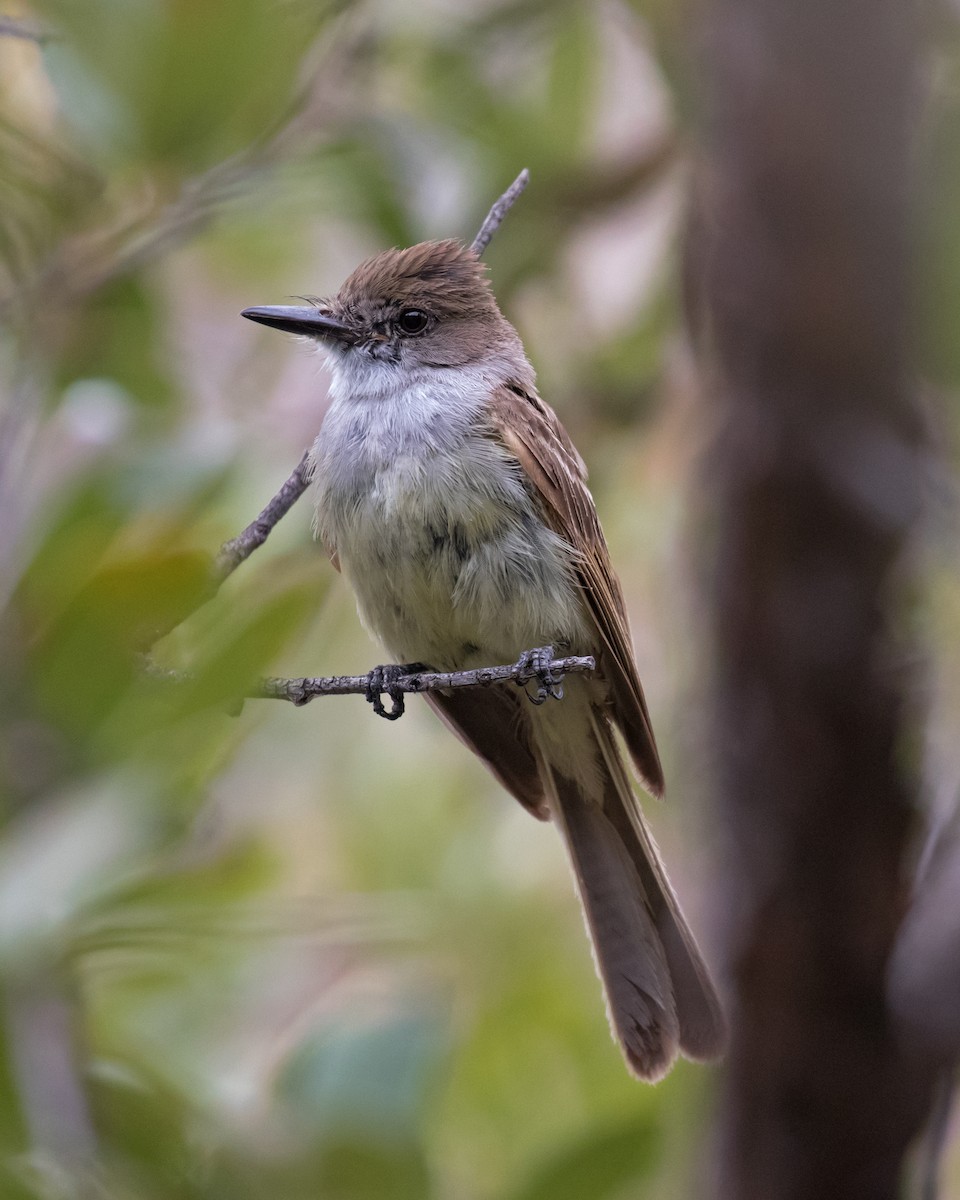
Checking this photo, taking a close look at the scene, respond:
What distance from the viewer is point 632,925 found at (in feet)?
11.1

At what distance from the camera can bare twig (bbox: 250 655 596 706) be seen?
2277 millimetres

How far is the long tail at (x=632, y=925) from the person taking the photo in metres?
3.00

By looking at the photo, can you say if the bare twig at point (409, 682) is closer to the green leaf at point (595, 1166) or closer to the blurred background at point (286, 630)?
the blurred background at point (286, 630)

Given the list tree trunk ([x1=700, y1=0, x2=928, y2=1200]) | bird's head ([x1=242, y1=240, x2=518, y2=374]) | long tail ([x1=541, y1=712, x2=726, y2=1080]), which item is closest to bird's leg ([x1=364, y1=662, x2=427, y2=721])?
long tail ([x1=541, y1=712, x2=726, y2=1080])

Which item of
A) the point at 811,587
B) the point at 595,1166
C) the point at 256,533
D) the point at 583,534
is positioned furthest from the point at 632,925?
the point at 256,533

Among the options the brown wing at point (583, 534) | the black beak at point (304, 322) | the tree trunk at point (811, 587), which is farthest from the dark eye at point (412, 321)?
the tree trunk at point (811, 587)

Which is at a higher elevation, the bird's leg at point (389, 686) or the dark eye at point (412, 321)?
the dark eye at point (412, 321)

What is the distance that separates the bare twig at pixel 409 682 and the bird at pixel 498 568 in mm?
202

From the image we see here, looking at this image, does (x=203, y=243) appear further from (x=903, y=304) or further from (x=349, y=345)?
(x=903, y=304)

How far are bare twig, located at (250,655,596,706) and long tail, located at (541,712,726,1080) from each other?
0.79 metres

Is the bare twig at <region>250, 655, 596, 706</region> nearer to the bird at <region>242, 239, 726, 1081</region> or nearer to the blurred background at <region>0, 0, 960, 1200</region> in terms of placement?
the blurred background at <region>0, 0, 960, 1200</region>

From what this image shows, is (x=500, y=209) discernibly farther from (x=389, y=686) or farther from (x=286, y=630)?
(x=286, y=630)

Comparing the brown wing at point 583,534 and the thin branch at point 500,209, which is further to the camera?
the brown wing at point 583,534

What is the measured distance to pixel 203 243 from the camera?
3.96 meters
